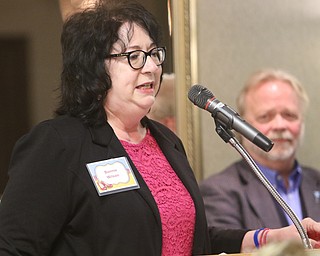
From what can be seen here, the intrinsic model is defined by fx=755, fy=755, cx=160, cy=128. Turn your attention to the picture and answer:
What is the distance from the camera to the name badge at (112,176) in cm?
201

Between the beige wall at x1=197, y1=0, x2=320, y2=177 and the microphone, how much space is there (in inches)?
76.1

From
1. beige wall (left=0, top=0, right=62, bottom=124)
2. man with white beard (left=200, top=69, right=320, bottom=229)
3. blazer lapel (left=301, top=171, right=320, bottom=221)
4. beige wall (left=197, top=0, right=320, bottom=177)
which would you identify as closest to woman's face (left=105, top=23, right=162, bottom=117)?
man with white beard (left=200, top=69, right=320, bottom=229)

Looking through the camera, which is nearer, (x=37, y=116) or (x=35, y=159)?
(x=35, y=159)

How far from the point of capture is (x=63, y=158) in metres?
2.00

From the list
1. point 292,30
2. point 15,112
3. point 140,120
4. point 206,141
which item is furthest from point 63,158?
point 292,30

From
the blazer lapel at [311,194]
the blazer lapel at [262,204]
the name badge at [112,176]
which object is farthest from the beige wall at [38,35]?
the name badge at [112,176]

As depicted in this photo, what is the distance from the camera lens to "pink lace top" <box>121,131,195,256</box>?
2.10m

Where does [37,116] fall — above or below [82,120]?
below

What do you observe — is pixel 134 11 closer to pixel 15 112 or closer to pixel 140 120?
pixel 140 120

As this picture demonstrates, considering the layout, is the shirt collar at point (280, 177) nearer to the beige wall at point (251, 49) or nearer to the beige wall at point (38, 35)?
the beige wall at point (251, 49)

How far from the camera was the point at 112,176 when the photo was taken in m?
2.04

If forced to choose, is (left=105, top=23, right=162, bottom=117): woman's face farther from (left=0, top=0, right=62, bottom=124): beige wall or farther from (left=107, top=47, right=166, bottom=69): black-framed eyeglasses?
(left=0, top=0, right=62, bottom=124): beige wall

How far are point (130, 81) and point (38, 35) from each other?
1705 millimetres

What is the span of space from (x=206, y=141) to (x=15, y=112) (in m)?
1.02
